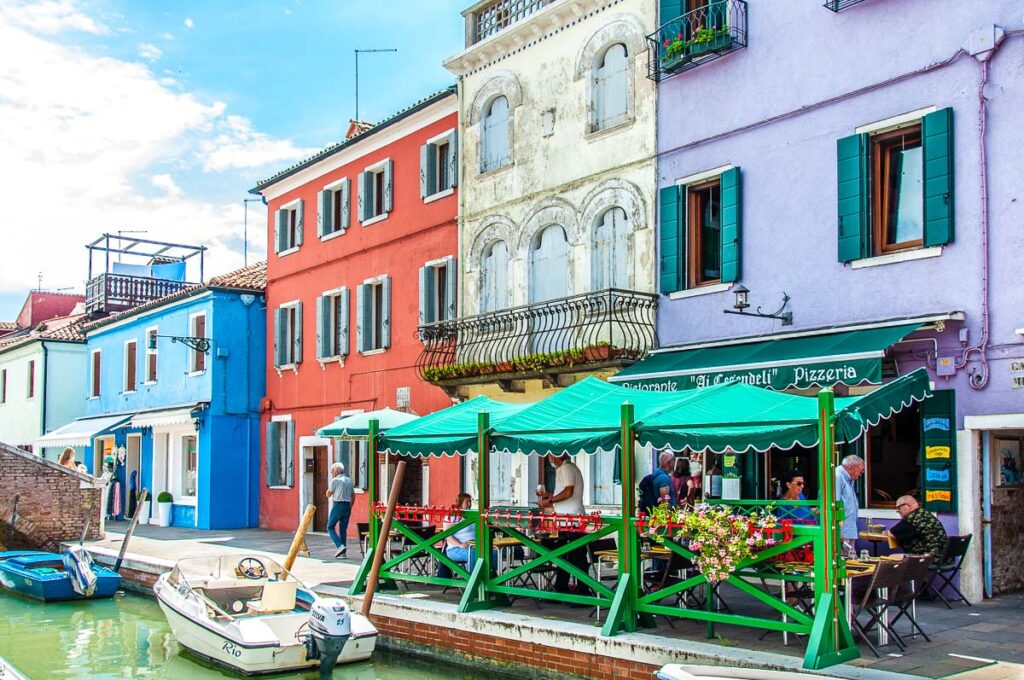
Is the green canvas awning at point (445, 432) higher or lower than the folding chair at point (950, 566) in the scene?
higher

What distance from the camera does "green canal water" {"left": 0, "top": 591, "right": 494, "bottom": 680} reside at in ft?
39.3

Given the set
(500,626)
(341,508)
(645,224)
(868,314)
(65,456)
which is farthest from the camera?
(65,456)

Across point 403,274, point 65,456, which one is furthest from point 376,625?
point 65,456

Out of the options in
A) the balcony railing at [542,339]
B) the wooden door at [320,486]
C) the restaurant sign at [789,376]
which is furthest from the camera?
the wooden door at [320,486]

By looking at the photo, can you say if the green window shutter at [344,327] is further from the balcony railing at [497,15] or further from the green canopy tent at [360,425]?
the balcony railing at [497,15]

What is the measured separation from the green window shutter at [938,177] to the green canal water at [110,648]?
21.9ft

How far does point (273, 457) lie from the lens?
81.8 feet

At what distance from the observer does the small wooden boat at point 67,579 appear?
17500mm

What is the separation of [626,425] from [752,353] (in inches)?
145

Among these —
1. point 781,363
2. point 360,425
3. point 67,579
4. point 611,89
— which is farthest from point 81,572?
point 781,363

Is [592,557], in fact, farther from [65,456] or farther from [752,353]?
[65,456]

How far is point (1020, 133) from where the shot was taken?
1148 cm

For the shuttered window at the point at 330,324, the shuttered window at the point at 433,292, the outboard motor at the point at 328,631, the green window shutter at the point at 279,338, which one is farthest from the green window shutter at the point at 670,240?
the green window shutter at the point at 279,338

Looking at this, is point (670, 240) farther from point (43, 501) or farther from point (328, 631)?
point (43, 501)
